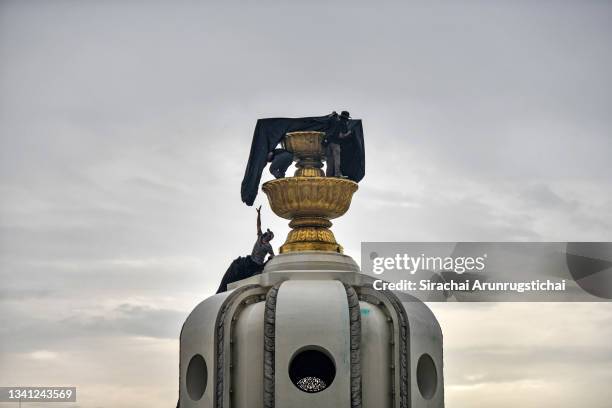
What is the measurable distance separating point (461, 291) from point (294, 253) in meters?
3.95

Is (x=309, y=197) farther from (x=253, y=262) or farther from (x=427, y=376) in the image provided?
(x=427, y=376)

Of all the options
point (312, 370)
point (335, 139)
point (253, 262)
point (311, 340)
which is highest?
point (335, 139)

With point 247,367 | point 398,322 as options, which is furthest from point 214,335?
point 398,322

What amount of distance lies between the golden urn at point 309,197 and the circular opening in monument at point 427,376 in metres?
3.40

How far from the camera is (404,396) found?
3316 cm

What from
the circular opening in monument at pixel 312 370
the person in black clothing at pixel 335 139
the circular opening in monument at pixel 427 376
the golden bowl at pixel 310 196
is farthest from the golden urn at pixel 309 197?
the circular opening in monument at pixel 427 376

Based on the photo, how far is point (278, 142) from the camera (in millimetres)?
36344

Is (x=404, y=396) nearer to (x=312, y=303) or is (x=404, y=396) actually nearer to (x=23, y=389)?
(x=312, y=303)

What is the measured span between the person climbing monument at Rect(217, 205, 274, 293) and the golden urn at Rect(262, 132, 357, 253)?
2.53 ft

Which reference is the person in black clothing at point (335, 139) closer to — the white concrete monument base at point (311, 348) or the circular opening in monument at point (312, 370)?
the white concrete monument base at point (311, 348)

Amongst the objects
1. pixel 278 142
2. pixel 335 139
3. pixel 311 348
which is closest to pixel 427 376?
pixel 311 348

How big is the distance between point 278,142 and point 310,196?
1.71 meters

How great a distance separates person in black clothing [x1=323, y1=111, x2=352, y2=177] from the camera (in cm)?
3597

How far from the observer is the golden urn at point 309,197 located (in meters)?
35.5
